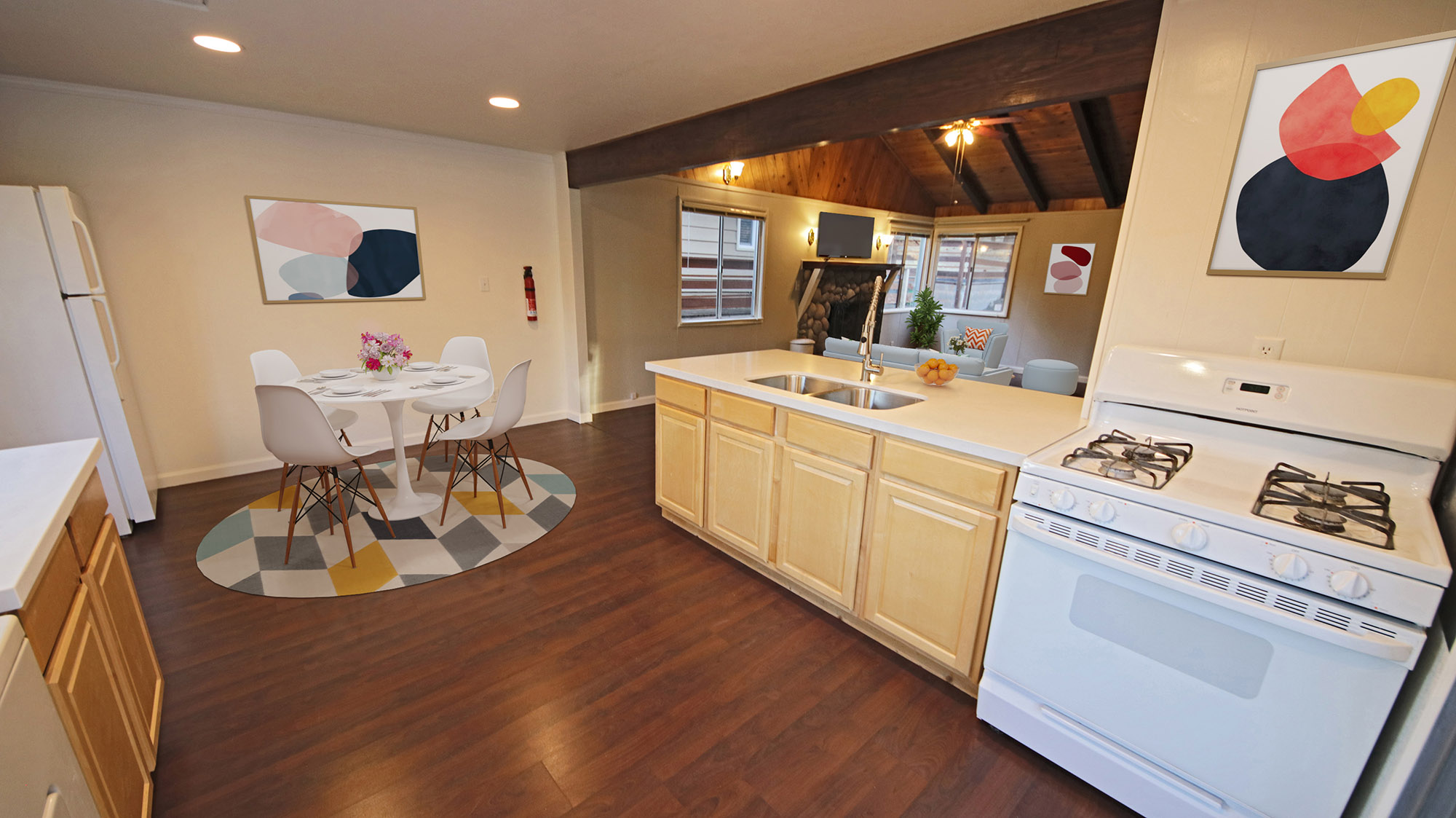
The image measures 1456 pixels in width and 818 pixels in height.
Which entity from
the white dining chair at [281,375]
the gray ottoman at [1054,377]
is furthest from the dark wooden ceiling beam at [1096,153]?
the white dining chair at [281,375]

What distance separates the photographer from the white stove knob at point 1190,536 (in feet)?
4.09

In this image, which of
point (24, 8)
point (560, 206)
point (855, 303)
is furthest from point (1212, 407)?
point (855, 303)

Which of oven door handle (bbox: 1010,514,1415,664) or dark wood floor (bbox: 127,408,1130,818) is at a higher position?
oven door handle (bbox: 1010,514,1415,664)

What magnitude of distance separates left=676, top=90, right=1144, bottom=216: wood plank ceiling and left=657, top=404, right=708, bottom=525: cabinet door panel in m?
3.61

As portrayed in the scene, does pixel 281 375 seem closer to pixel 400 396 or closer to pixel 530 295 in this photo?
pixel 400 396

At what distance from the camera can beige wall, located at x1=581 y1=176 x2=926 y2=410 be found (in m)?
5.06

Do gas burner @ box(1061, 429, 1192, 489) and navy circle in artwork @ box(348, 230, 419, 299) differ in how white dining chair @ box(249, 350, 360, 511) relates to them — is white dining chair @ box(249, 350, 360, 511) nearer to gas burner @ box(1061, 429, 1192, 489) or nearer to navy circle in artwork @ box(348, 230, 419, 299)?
navy circle in artwork @ box(348, 230, 419, 299)

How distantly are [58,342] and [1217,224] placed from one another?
15.8ft

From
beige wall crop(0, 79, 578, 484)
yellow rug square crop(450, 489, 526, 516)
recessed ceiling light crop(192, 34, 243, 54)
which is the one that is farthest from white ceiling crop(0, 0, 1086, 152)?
yellow rug square crop(450, 489, 526, 516)

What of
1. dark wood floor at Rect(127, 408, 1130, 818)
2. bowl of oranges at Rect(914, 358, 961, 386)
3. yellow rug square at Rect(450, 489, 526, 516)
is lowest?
dark wood floor at Rect(127, 408, 1130, 818)

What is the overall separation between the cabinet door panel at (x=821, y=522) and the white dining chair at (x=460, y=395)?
76.6 inches

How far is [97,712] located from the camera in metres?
1.14

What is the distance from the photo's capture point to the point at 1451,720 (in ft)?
3.21

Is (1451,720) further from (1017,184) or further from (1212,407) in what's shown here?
(1017,184)
